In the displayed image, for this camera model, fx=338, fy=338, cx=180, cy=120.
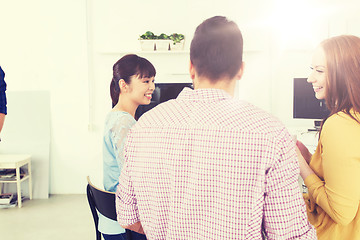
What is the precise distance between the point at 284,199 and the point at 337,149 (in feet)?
1.06

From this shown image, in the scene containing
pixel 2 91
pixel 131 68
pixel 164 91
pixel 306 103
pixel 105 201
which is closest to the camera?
pixel 105 201

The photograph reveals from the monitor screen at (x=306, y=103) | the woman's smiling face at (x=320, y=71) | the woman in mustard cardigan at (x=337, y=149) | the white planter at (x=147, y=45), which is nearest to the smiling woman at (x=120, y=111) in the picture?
the woman in mustard cardigan at (x=337, y=149)

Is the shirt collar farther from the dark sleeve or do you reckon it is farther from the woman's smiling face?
the dark sleeve

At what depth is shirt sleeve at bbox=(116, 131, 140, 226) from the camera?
3.08ft

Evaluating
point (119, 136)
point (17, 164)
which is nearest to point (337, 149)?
point (119, 136)

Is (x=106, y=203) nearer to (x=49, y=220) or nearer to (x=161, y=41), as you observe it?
(x=49, y=220)

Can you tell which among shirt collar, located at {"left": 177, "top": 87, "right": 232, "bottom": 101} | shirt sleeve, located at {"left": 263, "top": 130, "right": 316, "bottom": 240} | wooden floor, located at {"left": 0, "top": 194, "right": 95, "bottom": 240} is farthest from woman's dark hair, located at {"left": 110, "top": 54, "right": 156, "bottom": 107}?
wooden floor, located at {"left": 0, "top": 194, "right": 95, "bottom": 240}

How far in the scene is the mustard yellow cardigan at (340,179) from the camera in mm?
946

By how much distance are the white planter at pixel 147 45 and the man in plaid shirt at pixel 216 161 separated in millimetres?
2956

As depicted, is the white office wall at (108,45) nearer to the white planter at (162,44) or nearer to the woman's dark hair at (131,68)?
the white planter at (162,44)

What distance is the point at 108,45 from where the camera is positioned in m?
3.95

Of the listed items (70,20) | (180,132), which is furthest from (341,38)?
(70,20)

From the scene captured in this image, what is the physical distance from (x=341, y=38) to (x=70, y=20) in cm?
349

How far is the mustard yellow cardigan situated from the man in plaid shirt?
24 centimetres
